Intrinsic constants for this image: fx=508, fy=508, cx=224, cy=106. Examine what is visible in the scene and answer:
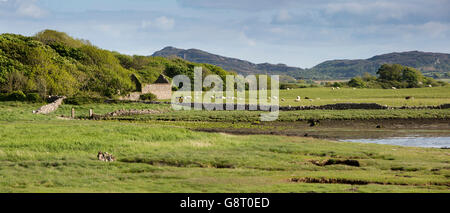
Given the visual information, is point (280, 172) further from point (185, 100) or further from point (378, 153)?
point (185, 100)

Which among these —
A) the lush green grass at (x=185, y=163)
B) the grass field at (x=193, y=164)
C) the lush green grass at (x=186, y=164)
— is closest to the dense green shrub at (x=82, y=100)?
the grass field at (x=193, y=164)

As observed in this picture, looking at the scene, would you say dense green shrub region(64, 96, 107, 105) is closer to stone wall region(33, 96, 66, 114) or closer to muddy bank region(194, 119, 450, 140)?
stone wall region(33, 96, 66, 114)

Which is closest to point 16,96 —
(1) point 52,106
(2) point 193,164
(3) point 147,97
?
(1) point 52,106

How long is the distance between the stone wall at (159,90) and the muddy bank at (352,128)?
3565cm

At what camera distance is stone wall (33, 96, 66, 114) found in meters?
50.3

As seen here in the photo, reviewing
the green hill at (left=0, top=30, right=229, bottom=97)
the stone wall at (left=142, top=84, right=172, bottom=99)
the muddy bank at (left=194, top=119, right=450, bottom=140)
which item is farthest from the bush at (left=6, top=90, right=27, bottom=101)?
the muddy bank at (left=194, top=119, right=450, bottom=140)

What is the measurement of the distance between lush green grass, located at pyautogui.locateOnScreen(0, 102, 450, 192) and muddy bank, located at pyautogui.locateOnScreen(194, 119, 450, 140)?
22.4 feet

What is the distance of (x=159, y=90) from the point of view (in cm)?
8038

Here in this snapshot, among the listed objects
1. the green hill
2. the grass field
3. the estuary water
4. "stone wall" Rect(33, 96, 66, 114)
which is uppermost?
the green hill

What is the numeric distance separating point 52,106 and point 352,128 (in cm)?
→ 3207

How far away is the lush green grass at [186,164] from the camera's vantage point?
16.2m

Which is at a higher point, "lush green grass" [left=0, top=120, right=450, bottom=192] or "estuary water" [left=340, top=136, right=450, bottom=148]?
"lush green grass" [left=0, top=120, right=450, bottom=192]

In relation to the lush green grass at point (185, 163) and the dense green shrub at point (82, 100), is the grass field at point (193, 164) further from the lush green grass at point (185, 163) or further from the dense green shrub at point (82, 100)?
the dense green shrub at point (82, 100)
